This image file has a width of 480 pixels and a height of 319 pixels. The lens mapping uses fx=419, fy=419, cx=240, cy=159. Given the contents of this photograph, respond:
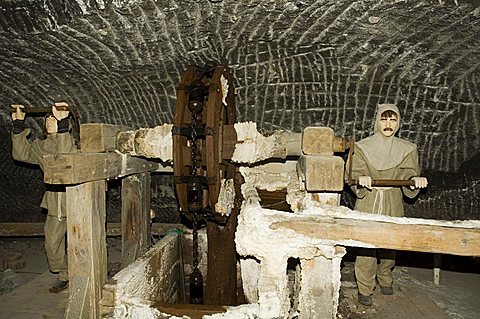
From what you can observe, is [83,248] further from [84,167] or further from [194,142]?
[194,142]

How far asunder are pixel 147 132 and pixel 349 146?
143cm

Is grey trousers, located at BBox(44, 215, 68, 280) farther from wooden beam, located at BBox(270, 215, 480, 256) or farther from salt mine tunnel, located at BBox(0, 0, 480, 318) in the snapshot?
wooden beam, located at BBox(270, 215, 480, 256)

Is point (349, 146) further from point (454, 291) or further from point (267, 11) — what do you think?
point (454, 291)

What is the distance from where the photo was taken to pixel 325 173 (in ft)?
8.26

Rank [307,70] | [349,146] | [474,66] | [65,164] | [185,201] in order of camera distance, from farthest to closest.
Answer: [307,70] → [474,66] → [185,201] → [349,146] → [65,164]

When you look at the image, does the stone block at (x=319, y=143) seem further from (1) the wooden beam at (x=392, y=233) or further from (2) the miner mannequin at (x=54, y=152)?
(2) the miner mannequin at (x=54, y=152)

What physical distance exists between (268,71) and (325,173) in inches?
57.2

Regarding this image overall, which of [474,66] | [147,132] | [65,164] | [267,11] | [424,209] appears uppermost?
[267,11]

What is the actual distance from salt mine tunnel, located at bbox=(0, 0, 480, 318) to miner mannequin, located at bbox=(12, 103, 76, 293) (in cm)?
35

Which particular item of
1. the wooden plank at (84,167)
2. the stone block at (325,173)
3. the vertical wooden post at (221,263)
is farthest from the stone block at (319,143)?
the wooden plank at (84,167)

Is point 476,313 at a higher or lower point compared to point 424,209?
lower

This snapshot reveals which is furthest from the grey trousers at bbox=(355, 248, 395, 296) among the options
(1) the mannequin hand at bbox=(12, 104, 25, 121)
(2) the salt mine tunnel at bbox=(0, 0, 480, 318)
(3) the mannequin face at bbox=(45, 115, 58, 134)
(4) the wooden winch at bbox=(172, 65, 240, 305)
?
(1) the mannequin hand at bbox=(12, 104, 25, 121)

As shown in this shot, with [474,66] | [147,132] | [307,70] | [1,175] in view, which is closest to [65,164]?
[147,132]

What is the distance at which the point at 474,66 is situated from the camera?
337 centimetres
